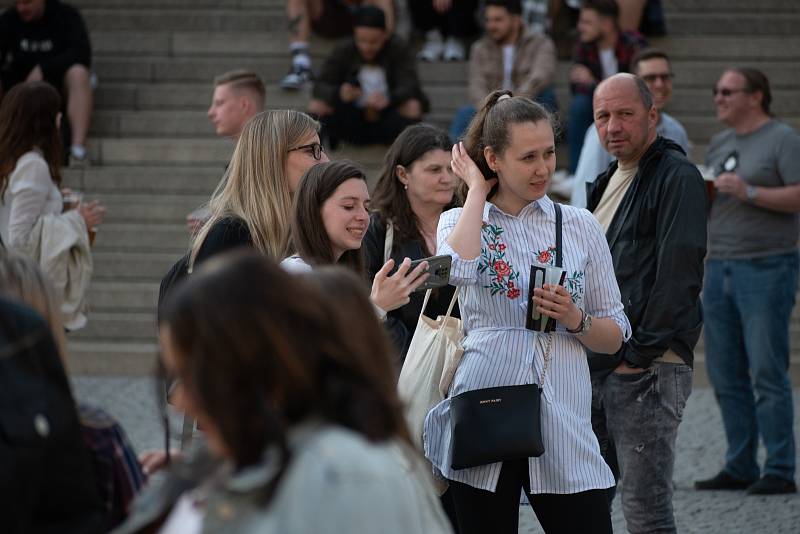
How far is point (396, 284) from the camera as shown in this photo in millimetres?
3867

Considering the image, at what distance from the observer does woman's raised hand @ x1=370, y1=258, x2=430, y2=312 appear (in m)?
3.85

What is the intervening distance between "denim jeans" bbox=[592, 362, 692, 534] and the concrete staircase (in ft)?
16.9

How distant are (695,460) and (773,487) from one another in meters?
0.79

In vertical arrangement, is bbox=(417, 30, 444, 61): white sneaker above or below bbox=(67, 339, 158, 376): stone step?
above

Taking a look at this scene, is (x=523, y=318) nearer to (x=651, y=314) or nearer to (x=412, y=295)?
(x=651, y=314)

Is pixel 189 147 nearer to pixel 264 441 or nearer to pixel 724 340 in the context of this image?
pixel 724 340

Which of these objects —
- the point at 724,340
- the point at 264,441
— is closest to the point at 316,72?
the point at 724,340

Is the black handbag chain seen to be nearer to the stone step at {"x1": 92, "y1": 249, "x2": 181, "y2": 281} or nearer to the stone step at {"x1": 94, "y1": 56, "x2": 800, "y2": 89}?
the stone step at {"x1": 92, "y1": 249, "x2": 181, "y2": 281}

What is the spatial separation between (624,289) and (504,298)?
112cm

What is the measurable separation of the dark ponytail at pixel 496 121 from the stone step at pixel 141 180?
7248 mm

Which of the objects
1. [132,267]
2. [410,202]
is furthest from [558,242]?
[132,267]

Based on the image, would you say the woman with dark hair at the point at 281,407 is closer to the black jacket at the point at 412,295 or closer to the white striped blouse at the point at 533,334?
the white striped blouse at the point at 533,334

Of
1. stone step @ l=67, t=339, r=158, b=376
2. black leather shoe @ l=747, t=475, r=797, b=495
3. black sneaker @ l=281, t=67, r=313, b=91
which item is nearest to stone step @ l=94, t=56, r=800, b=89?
black sneaker @ l=281, t=67, r=313, b=91

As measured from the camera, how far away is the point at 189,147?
38.0 feet
